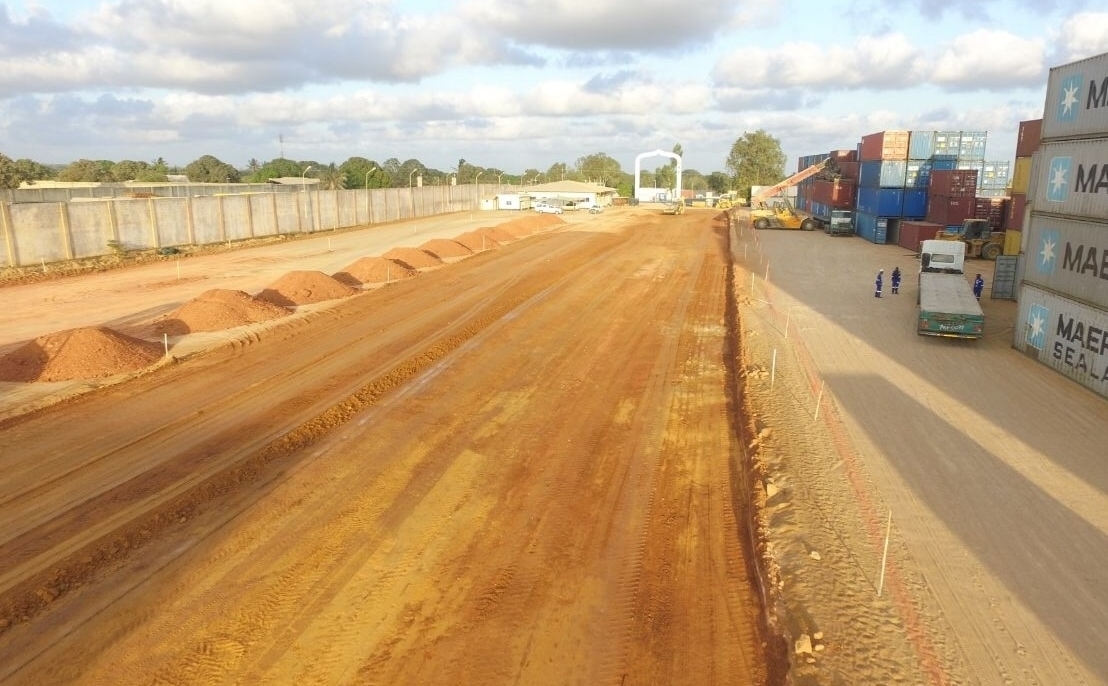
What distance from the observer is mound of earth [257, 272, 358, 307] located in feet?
87.0

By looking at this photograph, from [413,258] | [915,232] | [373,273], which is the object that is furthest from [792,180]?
[373,273]

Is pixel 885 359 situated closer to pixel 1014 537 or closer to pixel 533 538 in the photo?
pixel 1014 537

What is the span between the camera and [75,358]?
17.2 m

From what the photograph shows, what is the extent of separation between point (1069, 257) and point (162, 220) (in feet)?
143

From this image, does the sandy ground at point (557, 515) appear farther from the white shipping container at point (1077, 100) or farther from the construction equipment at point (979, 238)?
the construction equipment at point (979, 238)

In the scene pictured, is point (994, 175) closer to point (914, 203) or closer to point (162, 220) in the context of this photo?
point (914, 203)

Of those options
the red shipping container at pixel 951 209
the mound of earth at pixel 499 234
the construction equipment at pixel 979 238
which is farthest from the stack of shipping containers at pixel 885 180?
the mound of earth at pixel 499 234

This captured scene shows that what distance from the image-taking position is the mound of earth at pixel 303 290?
87.0ft

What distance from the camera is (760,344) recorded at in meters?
20.7

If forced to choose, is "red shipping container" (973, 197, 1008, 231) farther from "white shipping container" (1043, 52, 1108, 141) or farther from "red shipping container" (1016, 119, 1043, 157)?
"white shipping container" (1043, 52, 1108, 141)

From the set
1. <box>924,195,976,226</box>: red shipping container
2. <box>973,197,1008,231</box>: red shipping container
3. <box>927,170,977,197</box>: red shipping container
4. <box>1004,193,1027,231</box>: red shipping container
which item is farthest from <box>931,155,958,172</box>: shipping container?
<box>1004,193,1027,231</box>: red shipping container

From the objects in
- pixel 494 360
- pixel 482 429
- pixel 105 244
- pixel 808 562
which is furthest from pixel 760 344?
pixel 105 244

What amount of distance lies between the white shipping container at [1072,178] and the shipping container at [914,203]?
29.8 metres

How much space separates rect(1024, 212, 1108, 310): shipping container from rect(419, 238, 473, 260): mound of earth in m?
30.2
